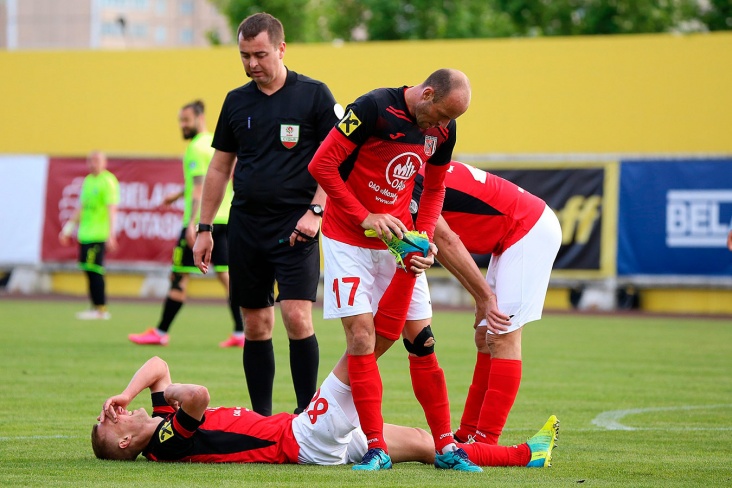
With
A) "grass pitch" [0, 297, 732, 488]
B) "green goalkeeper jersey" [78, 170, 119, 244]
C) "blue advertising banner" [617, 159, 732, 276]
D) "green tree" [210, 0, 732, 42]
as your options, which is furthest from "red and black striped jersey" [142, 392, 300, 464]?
"green tree" [210, 0, 732, 42]

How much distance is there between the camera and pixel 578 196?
2142 cm

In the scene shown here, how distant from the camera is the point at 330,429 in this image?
630 centimetres

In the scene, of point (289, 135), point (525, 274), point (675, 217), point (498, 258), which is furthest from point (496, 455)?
point (675, 217)

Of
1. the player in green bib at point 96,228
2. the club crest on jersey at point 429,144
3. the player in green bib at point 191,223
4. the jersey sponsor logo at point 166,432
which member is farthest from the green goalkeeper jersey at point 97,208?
the club crest on jersey at point 429,144

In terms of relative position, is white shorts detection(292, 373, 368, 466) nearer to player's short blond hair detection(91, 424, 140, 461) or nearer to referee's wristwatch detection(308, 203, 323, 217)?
player's short blond hair detection(91, 424, 140, 461)

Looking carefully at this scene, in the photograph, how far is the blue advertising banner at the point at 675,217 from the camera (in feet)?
67.0

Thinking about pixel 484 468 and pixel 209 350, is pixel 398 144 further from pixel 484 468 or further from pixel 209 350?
pixel 209 350

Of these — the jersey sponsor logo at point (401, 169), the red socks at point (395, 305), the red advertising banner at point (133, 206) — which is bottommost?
the red advertising banner at point (133, 206)

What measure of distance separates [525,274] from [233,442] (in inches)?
72.0

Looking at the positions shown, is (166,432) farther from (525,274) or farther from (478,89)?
(478,89)

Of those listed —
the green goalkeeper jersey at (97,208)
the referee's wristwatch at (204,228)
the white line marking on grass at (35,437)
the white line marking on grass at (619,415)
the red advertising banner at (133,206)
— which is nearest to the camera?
the white line marking on grass at (35,437)

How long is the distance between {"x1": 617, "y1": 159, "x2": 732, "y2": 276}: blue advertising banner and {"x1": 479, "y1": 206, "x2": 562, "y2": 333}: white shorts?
14.2 m

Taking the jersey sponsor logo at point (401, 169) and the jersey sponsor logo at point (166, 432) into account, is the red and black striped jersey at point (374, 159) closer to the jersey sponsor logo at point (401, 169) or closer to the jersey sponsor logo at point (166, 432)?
the jersey sponsor logo at point (401, 169)

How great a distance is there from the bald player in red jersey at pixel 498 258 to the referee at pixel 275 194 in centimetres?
88
